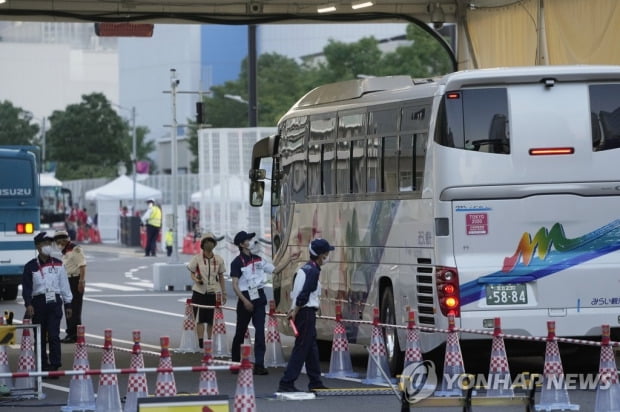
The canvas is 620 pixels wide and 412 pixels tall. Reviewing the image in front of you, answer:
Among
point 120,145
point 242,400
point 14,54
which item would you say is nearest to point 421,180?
point 242,400

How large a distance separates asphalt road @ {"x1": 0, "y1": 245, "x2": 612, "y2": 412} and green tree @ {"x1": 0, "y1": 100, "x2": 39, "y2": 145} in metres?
60.5

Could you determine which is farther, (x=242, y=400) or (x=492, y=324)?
(x=492, y=324)

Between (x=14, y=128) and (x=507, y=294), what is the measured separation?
3671 inches

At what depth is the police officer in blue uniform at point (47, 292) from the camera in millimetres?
18625

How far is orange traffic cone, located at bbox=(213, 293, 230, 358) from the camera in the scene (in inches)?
866

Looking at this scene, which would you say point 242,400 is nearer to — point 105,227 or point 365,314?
point 365,314

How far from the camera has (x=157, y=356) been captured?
22000 mm

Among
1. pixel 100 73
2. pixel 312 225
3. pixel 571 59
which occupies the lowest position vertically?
pixel 312 225

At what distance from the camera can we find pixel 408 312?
17.2m

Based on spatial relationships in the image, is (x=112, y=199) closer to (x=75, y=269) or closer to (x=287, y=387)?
(x=75, y=269)

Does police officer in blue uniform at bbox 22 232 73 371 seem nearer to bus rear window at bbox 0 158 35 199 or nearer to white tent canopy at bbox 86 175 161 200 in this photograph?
bus rear window at bbox 0 158 35 199

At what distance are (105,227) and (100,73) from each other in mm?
81026

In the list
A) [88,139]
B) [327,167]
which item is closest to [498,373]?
[327,167]

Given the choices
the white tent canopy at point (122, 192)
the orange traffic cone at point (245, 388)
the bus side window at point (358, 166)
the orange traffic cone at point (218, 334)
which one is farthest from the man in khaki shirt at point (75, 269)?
the white tent canopy at point (122, 192)
